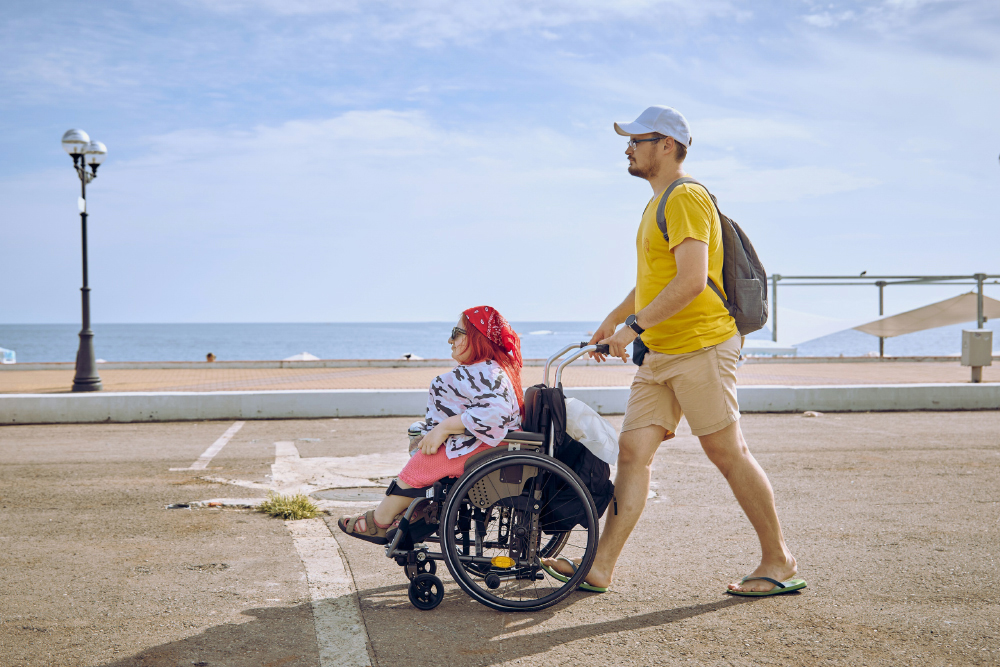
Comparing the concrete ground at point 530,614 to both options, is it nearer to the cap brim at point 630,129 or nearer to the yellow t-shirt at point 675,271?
the yellow t-shirt at point 675,271

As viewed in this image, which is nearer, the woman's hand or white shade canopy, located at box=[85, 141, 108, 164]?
the woman's hand

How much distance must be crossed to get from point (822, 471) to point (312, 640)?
4768 mm

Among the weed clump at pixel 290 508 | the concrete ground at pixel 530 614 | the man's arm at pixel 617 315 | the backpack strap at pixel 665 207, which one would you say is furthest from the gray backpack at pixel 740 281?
the weed clump at pixel 290 508

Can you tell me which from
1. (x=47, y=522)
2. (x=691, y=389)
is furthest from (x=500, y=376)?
(x=47, y=522)

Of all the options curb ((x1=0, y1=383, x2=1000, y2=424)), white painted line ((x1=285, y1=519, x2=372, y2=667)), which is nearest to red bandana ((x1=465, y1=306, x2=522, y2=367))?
white painted line ((x1=285, y1=519, x2=372, y2=667))

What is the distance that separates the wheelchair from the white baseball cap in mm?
955

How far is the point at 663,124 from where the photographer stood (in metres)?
3.53

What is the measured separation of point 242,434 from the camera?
878 centimetres

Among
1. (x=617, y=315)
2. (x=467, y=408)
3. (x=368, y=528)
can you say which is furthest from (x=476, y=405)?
(x=617, y=315)

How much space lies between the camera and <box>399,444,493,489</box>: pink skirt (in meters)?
3.37

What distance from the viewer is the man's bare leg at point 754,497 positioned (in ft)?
11.4

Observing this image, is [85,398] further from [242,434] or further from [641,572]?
[641,572]

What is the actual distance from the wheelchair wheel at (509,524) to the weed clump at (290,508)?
5.73 ft

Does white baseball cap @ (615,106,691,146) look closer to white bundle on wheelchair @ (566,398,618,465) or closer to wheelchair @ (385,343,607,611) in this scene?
wheelchair @ (385,343,607,611)
